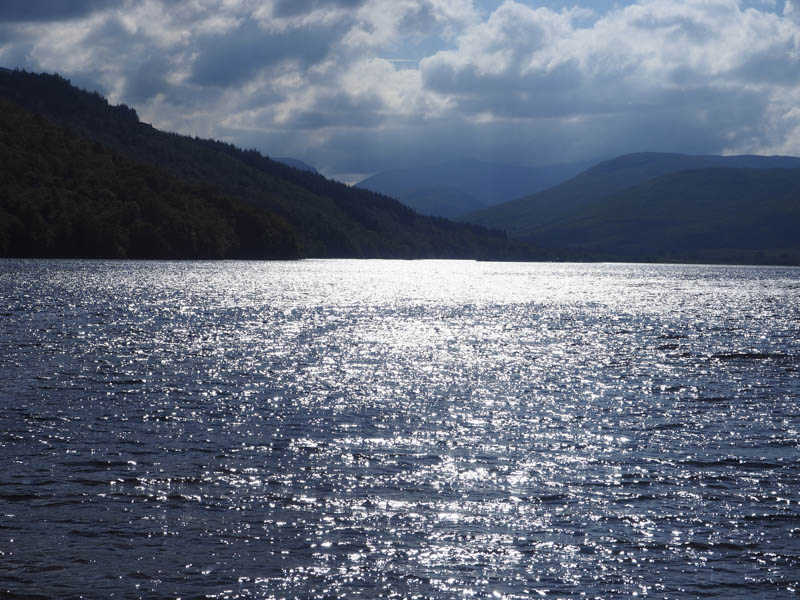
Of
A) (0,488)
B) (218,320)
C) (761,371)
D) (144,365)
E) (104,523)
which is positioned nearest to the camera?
(104,523)

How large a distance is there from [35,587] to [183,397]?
941 inches

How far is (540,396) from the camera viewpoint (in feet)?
147

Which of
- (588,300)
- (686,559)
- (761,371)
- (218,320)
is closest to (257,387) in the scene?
(686,559)

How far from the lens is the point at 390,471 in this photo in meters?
27.4

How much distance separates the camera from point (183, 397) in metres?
40.8

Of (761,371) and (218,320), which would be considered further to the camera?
(218,320)

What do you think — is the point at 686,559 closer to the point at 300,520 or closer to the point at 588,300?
the point at 300,520

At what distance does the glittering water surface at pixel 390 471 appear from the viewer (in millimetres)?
18641

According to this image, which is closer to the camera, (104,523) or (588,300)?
(104,523)

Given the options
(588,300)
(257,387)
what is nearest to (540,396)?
(257,387)

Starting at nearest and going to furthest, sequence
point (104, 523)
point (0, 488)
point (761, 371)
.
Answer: point (104, 523), point (0, 488), point (761, 371)

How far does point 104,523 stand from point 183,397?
19.9 metres

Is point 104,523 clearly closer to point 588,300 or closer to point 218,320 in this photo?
point 218,320

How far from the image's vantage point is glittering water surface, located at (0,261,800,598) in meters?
18.6
